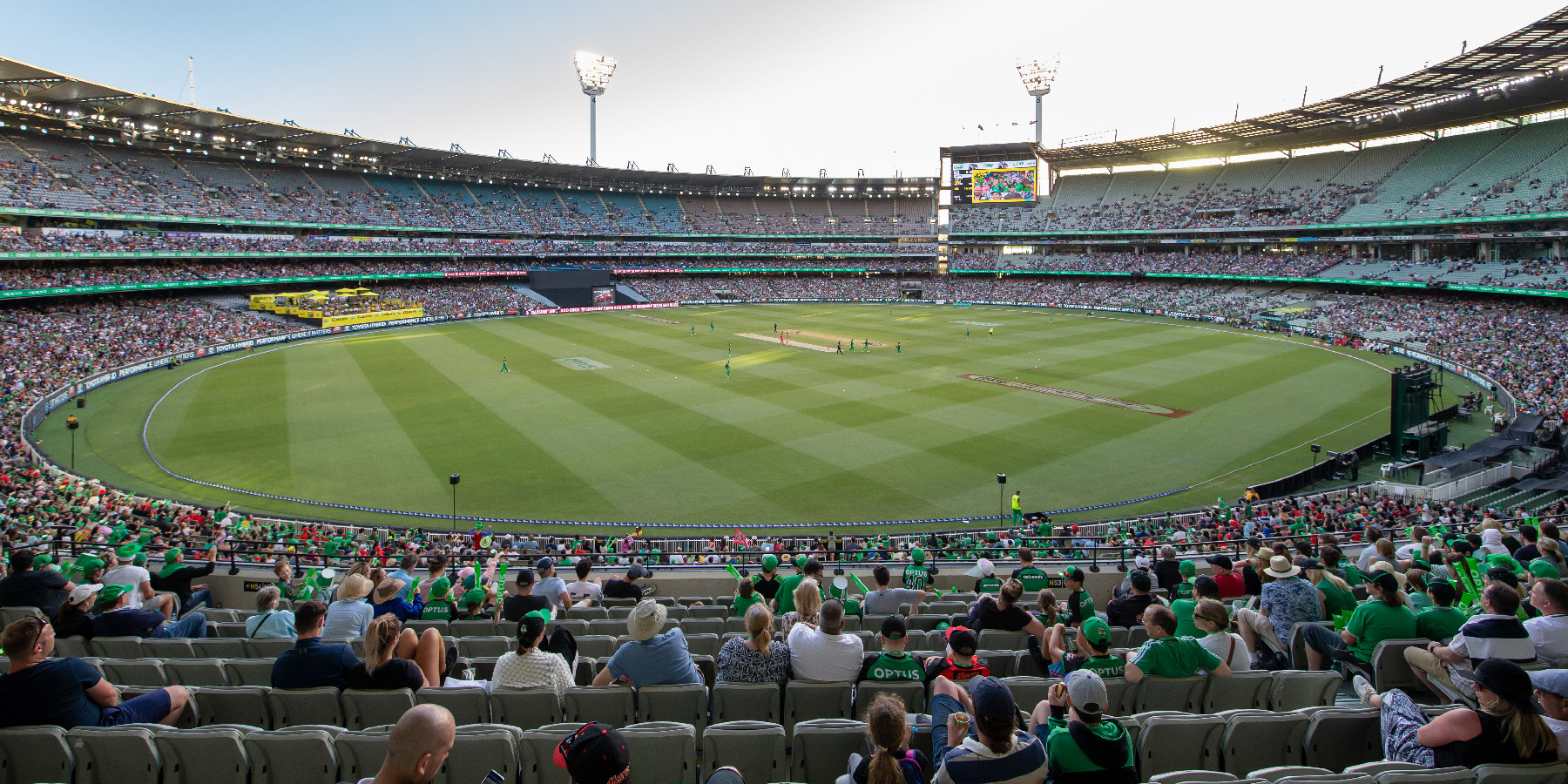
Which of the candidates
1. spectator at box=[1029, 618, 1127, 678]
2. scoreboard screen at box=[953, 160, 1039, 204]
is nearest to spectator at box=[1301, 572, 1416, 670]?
spectator at box=[1029, 618, 1127, 678]

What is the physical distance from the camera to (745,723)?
5043 mm

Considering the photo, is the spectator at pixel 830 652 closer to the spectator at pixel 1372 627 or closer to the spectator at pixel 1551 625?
the spectator at pixel 1372 627

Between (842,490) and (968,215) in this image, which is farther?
(968,215)

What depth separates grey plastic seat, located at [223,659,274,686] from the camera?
666 cm

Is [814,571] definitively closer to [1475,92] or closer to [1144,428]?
[1144,428]

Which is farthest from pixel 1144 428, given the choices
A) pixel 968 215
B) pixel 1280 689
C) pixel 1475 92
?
pixel 968 215

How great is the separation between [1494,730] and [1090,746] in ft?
6.99

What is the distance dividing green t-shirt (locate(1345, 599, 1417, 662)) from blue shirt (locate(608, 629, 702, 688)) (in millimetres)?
5658

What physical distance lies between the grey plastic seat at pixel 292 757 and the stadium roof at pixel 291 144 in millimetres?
64510

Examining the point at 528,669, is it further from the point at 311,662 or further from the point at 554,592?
the point at 554,592

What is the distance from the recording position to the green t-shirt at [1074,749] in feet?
13.2

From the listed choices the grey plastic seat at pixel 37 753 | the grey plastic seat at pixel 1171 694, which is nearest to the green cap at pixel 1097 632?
the grey plastic seat at pixel 1171 694

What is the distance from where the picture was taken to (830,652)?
598 centimetres

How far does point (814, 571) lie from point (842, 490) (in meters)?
14.6
